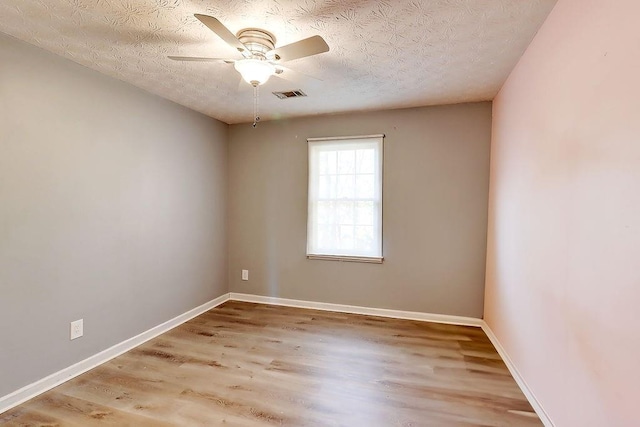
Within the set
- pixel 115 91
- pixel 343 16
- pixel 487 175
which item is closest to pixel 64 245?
pixel 115 91

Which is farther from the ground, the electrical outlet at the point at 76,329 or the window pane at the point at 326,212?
the window pane at the point at 326,212

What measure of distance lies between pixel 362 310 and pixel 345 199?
1.35m

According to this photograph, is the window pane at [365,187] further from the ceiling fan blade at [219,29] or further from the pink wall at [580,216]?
the ceiling fan blade at [219,29]

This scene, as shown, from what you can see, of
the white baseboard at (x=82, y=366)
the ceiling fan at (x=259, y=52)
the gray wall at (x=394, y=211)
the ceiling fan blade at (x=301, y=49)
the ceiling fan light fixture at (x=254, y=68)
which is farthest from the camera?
the gray wall at (x=394, y=211)

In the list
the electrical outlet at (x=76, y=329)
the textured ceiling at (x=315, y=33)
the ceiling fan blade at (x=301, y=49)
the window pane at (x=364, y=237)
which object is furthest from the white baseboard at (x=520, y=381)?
the electrical outlet at (x=76, y=329)

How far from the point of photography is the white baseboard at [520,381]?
1.77 metres

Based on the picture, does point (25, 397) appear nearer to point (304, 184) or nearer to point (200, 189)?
point (200, 189)

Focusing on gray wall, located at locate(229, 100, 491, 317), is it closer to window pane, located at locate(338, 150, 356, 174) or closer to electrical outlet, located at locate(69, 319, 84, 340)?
window pane, located at locate(338, 150, 356, 174)

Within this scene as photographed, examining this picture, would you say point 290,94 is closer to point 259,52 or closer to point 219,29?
point 259,52

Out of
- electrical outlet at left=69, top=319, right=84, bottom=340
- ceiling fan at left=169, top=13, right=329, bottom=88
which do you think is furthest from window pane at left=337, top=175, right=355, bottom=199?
electrical outlet at left=69, top=319, right=84, bottom=340

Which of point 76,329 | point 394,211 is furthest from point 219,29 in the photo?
point 394,211

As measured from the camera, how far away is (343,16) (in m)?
1.72

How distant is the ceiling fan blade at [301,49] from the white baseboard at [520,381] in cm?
243

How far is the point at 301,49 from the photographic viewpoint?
1.68 m
